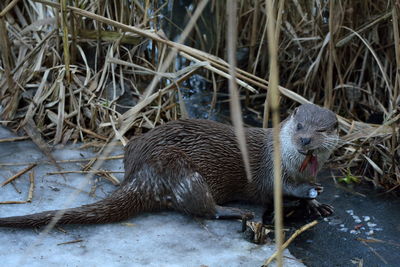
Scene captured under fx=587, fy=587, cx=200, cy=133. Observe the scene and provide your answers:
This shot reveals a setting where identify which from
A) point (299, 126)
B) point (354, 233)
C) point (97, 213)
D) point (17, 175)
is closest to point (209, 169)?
point (299, 126)

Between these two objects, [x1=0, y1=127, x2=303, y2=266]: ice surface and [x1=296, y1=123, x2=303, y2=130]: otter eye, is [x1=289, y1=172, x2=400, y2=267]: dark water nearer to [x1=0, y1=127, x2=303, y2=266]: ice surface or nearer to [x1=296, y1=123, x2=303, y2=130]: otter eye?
[x1=0, y1=127, x2=303, y2=266]: ice surface

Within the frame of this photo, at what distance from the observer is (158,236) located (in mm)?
2020

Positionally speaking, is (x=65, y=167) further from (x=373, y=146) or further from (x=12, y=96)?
(x=373, y=146)

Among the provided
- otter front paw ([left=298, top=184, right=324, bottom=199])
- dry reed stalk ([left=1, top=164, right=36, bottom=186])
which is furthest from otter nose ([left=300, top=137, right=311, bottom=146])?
dry reed stalk ([left=1, top=164, right=36, bottom=186])

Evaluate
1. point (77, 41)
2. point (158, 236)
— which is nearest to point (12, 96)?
point (77, 41)

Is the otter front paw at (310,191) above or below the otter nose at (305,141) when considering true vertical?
below

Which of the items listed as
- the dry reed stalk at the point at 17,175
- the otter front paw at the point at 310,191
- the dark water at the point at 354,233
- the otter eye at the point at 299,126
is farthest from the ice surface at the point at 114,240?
the otter eye at the point at 299,126

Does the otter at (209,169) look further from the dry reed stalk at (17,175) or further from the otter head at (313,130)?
the dry reed stalk at (17,175)

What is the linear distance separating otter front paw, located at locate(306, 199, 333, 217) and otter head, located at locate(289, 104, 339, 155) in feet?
0.71

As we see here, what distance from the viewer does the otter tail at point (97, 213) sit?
6.31 feet

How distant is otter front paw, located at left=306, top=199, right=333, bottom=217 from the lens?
2.34m

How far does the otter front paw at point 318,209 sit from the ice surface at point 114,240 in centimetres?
36

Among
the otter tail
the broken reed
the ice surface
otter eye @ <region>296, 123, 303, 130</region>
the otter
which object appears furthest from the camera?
the broken reed

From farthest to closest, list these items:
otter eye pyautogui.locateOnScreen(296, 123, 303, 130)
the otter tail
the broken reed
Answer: the broken reed → otter eye pyautogui.locateOnScreen(296, 123, 303, 130) → the otter tail
